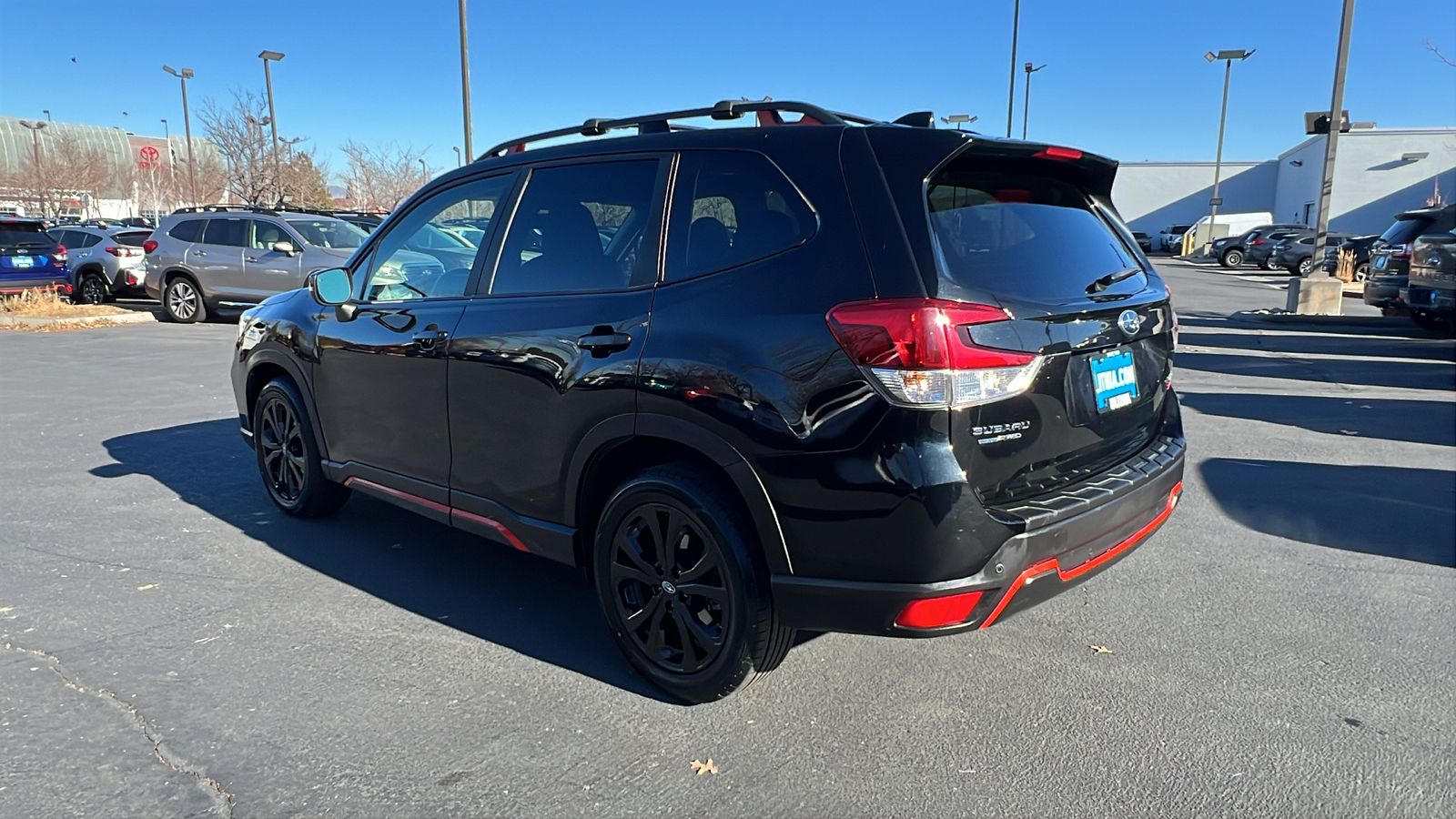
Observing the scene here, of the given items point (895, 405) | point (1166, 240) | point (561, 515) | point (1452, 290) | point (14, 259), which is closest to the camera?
point (895, 405)

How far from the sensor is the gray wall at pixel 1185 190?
59781mm

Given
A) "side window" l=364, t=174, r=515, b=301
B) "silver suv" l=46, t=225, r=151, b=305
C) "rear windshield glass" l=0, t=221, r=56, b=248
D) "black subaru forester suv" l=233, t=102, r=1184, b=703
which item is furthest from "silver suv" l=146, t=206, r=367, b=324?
"black subaru forester suv" l=233, t=102, r=1184, b=703

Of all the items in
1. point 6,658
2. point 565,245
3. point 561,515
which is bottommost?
point 6,658

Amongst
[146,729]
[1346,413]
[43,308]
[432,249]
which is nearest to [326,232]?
[43,308]

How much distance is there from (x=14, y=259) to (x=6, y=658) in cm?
1637

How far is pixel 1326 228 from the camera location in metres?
15.3

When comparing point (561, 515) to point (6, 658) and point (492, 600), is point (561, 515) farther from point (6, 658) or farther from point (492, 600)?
point (6, 658)

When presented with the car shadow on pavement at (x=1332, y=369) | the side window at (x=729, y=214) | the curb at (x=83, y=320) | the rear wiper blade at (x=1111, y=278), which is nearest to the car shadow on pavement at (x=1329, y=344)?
the car shadow on pavement at (x=1332, y=369)

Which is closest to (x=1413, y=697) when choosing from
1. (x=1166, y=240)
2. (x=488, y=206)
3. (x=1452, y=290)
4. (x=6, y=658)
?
(x=488, y=206)

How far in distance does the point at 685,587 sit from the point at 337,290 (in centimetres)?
246

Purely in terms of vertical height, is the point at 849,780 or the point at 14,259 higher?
the point at 14,259

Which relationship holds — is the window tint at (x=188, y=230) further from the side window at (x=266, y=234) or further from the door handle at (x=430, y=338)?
the door handle at (x=430, y=338)

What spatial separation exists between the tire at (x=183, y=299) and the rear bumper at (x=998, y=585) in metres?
16.3

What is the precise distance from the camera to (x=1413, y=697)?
3.23 metres
